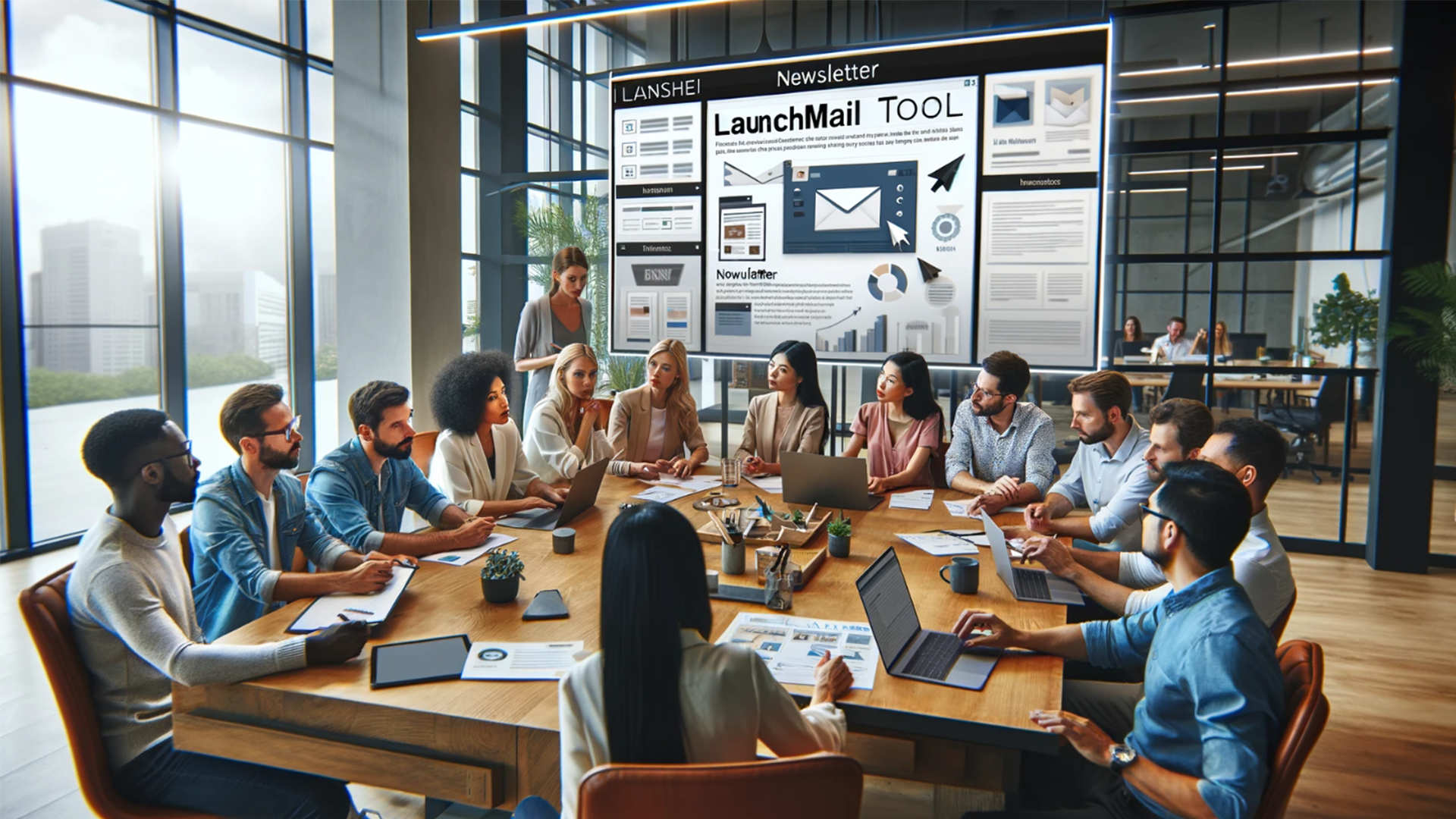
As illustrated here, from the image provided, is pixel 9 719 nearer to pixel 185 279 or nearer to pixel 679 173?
pixel 185 279

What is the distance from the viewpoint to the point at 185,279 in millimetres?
6176

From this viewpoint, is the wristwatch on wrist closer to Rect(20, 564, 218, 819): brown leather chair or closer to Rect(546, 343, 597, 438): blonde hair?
Rect(20, 564, 218, 819): brown leather chair

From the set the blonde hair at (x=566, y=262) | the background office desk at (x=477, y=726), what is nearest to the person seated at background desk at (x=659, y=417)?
the blonde hair at (x=566, y=262)

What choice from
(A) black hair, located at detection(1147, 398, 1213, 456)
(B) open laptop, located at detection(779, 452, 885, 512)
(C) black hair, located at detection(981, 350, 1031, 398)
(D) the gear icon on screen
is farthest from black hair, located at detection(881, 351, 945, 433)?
(A) black hair, located at detection(1147, 398, 1213, 456)

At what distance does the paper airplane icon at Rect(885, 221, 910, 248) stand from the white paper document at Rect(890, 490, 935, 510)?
194cm

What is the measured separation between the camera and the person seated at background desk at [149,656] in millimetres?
1775

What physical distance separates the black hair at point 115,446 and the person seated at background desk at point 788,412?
286cm

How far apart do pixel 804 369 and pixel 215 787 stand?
3.28 metres

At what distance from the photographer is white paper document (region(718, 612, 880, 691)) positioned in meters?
1.84

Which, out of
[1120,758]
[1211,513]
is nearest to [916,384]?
[1211,513]

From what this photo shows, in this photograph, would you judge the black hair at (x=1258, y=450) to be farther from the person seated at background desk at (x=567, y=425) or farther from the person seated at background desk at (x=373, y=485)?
the person seated at background desk at (x=567, y=425)

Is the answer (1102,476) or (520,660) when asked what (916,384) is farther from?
(520,660)

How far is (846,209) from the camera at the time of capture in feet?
17.7

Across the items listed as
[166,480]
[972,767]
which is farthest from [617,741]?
[166,480]
